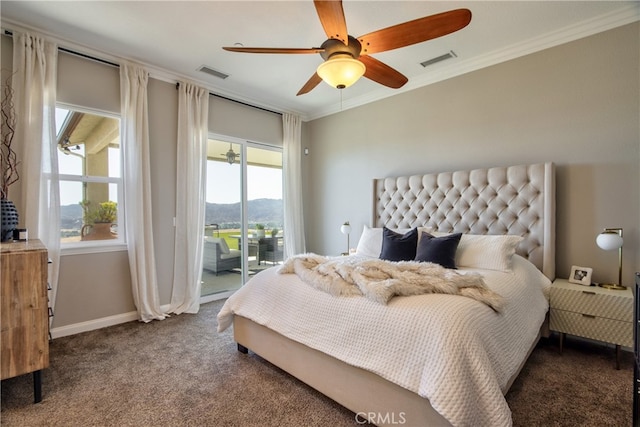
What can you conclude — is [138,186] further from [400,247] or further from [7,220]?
[400,247]

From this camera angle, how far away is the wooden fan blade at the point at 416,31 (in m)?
1.82

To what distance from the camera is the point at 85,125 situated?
3279 millimetres

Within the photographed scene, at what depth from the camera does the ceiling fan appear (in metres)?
1.84

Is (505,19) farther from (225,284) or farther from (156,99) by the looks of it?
(225,284)

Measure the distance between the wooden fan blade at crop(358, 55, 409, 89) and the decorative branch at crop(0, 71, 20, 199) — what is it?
3.11m

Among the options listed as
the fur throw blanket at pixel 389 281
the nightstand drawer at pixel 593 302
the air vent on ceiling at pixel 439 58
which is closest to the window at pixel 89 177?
the fur throw blanket at pixel 389 281

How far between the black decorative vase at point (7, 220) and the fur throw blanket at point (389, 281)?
7.30 ft

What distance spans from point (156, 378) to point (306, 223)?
341cm

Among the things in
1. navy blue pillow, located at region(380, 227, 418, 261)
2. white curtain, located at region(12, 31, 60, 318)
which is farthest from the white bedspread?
white curtain, located at region(12, 31, 60, 318)

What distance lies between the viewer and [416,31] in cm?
Answer: 199

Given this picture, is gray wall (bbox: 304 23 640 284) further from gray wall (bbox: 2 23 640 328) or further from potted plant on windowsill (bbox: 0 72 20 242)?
potted plant on windowsill (bbox: 0 72 20 242)

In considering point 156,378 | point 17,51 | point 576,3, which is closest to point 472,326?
point 156,378

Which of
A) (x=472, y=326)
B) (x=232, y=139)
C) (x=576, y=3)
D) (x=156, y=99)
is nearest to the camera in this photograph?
(x=472, y=326)

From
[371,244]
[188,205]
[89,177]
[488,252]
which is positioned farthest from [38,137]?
[488,252]
